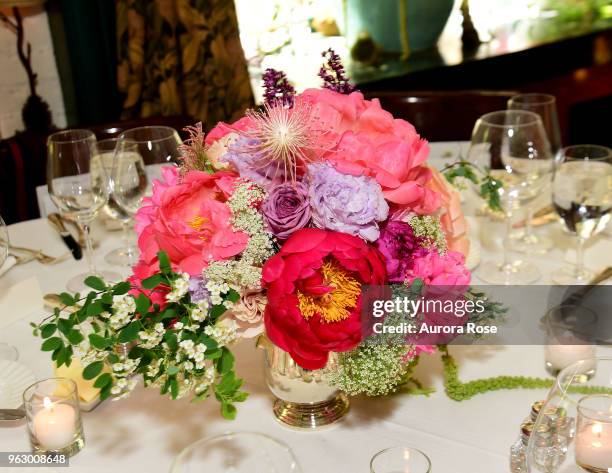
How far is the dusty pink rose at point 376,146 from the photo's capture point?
0.86 metres

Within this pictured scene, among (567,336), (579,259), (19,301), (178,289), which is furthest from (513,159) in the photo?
(19,301)

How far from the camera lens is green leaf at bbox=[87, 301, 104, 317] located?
0.80 metres

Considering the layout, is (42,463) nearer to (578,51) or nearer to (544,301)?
(544,301)

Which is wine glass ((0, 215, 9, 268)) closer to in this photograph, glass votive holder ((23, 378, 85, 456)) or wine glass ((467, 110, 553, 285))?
glass votive holder ((23, 378, 85, 456))

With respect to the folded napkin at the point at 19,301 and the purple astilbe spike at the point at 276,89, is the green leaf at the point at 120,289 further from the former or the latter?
the folded napkin at the point at 19,301

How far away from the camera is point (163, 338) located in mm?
801

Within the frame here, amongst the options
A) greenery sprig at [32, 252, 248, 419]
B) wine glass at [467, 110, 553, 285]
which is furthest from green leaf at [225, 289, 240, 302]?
wine glass at [467, 110, 553, 285]

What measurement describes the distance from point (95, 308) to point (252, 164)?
0.22 meters

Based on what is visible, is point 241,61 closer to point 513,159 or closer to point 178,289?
point 513,159

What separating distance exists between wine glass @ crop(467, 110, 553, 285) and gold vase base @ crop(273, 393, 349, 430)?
0.43 meters

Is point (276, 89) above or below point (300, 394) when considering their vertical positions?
above

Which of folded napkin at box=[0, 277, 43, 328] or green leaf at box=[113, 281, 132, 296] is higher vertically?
green leaf at box=[113, 281, 132, 296]

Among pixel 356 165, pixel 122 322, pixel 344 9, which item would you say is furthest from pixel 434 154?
pixel 344 9

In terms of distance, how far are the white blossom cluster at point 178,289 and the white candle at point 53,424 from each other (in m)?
0.24
